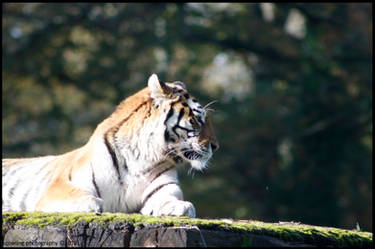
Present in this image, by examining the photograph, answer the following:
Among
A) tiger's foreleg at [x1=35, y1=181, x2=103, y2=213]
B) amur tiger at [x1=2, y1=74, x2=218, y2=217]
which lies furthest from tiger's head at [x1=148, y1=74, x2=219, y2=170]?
tiger's foreleg at [x1=35, y1=181, x2=103, y2=213]

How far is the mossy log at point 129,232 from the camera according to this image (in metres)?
3.65

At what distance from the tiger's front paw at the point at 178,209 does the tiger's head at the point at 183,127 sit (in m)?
0.69

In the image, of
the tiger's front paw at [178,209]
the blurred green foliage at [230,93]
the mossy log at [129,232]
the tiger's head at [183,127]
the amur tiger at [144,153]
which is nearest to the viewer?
the mossy log at [129,232]

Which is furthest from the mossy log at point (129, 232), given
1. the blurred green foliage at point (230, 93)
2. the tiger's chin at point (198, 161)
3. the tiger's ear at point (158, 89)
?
the blurred green foliage at point (230, 93)

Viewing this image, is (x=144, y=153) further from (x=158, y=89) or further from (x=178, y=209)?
(x=178, y=209)

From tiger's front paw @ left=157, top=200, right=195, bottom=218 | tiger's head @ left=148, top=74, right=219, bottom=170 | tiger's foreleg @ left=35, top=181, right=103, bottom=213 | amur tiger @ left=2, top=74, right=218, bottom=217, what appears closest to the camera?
tiger's front paw @ left=157, top=200, right=195, bottom=218

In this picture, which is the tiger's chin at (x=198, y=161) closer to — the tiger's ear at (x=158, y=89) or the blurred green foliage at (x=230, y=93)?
the tiger's ear at (x=158, y=89)

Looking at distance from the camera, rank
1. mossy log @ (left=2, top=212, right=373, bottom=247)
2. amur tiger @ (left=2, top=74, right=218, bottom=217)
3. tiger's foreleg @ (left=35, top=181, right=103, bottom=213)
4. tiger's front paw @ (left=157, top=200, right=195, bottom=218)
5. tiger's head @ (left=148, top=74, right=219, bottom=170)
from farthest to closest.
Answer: tiger's head @ (left=148, top=74, right=219, bottom=170) < amur tiger @ (left=2, top=74, right=218, bottom=217) < tiger's foreleg @ (left=35, top=181, right=103, bottom=213) < tiger's front paw @ (left=157, top=200, right=195, bottom=218) < mossy log @ (left=2, top=212, right=373, bottom=247)

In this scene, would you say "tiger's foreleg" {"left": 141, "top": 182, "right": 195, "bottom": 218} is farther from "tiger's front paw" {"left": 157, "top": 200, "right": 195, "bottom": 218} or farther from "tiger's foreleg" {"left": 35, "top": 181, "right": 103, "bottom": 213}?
"tiger's foreleg" {"left": 35, "top": 181, "right": 103, "bottom": 213}

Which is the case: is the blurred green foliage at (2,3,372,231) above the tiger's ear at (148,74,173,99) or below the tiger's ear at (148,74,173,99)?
above

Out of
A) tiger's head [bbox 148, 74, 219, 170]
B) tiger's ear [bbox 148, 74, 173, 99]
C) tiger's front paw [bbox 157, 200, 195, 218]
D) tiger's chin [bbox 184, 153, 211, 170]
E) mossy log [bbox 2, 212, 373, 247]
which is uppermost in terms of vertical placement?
tiger's ear [bbox 148, 74, 173, 99]

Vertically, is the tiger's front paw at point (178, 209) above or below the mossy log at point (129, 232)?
above

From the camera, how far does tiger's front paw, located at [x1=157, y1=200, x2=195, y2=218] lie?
489 centimetres

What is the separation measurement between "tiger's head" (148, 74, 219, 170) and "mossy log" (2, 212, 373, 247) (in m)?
1.81
